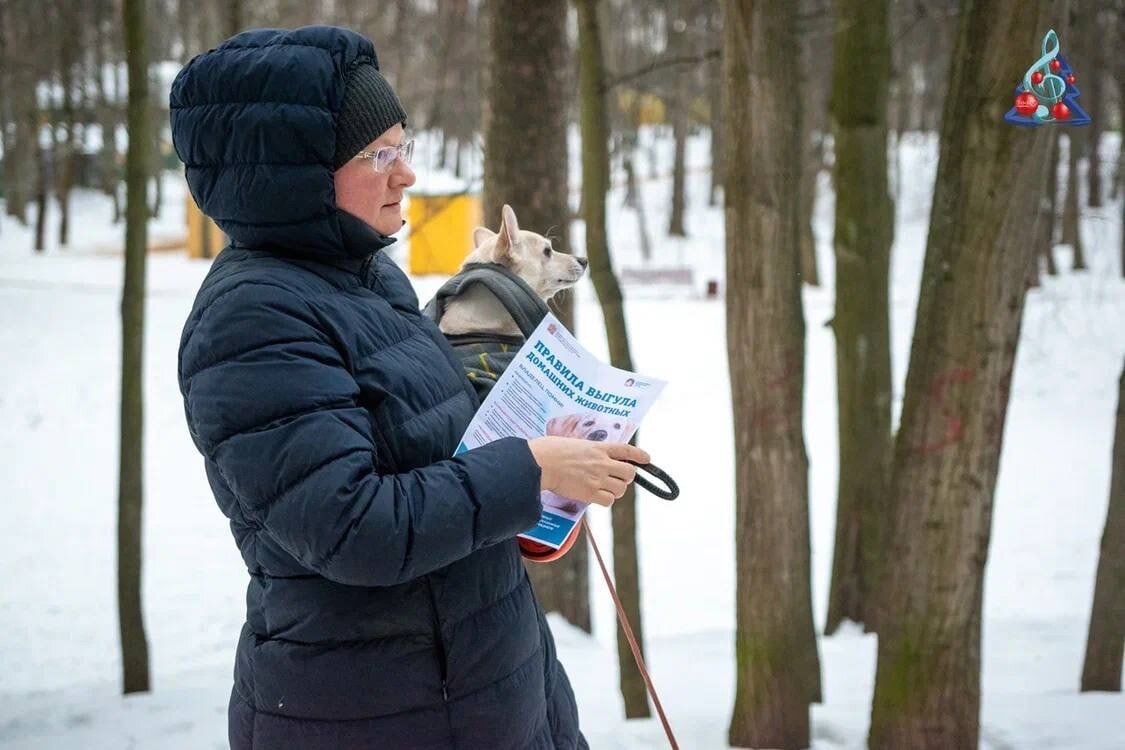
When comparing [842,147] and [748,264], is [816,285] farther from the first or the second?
[748,264]

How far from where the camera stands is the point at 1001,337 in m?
4.21

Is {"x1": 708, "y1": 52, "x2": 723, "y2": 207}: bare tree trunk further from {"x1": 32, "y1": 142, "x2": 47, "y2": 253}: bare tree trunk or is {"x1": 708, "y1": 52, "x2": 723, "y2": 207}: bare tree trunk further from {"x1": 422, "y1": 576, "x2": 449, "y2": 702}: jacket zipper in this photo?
{"x1": 32, "y1": 142, "x2": 47, "y2": 253}: bare tree trunk

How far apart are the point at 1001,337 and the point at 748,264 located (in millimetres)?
1089

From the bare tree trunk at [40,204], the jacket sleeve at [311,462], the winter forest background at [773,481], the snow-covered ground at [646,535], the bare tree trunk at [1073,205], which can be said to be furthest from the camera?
the bare tree trunk at [40,204]

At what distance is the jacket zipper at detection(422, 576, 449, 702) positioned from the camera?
2.02 meters

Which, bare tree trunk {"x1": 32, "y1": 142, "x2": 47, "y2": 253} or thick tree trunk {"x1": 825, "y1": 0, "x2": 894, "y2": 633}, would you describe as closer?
thick tree trunk {"x1": 825, "y1": 0, "x2": 894, "y2": 633}

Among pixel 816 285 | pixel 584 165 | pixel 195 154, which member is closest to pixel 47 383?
pixel 584 165

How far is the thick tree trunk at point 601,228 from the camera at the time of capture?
615 cm

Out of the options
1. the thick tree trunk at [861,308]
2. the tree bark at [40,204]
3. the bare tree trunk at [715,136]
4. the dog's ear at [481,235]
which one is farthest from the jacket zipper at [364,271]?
the tree bark at [40,204]

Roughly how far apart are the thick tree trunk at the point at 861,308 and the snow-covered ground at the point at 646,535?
409 mm

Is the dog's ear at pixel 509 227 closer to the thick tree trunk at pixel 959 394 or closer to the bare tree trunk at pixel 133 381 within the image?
the thick tree trunk at pixel 959 394

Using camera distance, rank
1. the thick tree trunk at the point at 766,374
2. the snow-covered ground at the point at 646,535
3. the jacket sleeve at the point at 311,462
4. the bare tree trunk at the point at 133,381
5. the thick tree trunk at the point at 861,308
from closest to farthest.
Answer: the jacket sleeve at the point at 311,462 → the thick tree trunk at the point at 766,374 → the snow-covered ground at the point at 646,535 → the bare tree trunk at the point at 133,381 → the thick tree trunk at the point at 861,308

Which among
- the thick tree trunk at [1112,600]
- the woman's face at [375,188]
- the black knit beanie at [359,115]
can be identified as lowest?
the thick tree trunk at [1112,600]

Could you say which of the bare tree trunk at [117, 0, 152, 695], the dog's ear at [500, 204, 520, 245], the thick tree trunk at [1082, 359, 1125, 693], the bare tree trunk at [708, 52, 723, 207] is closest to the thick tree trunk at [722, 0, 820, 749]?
the dog's ear at [500, 204, 520, 245]
